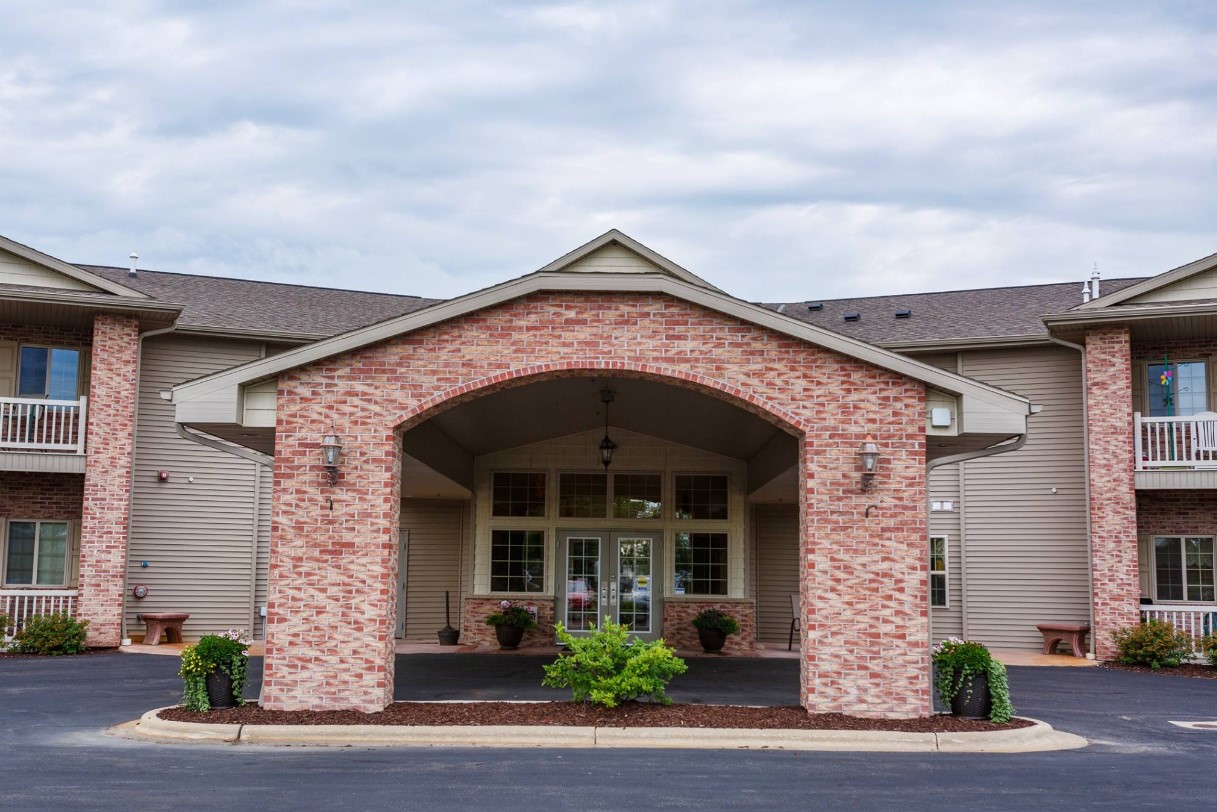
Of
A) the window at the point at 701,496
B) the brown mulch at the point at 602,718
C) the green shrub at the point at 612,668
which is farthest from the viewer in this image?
the window at the point at 701,496

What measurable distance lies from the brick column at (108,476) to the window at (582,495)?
756 centimetres

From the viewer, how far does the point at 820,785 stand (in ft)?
28.3

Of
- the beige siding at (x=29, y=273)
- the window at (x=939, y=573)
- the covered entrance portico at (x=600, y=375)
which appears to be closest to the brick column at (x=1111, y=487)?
the window at (x=939, y=573)

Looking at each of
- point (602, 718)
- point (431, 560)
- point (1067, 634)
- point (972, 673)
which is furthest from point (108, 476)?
point (1067, 634)

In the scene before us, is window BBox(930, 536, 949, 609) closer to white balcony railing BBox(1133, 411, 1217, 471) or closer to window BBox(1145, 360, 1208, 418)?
white balcony railing BBox(1133, 411, 1217, 471)

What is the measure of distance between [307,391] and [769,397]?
189 inches

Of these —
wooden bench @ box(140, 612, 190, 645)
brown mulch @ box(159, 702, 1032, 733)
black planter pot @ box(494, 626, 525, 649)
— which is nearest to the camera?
brown mulch @ box(159, 702, 1032, 733)

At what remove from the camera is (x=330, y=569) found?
1104 centimetres

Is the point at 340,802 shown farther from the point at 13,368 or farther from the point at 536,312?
the point at 13,368

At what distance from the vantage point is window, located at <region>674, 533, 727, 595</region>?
65.4 feet

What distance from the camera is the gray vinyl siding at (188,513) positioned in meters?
19.5

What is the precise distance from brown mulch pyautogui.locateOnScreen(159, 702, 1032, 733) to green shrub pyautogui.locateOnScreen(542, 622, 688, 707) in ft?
0.66

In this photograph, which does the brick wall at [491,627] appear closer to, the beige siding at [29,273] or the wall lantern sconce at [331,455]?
the beige siding at [29,273]

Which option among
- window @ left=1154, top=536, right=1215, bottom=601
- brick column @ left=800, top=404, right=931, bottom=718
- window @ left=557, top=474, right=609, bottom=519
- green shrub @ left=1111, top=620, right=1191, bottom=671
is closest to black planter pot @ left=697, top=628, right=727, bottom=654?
window @ left=557, top=474, right=609, bottom=519
